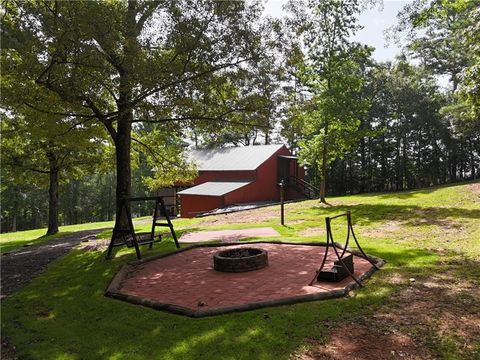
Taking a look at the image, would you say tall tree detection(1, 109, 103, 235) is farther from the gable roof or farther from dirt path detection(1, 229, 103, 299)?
the gable roof

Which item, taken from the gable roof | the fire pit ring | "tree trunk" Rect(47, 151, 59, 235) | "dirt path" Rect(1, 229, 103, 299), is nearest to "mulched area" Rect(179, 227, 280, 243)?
the fire pit ring

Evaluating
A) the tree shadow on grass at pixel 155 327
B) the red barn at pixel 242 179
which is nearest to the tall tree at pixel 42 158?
the red barn at pixel 242 179

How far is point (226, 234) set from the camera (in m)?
13.5

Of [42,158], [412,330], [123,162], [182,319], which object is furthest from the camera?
[42,158]

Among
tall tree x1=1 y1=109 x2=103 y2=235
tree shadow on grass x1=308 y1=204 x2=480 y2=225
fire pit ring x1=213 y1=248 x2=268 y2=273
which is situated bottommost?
fire pit ring x1=213 y1=248 x2=268 y2=273

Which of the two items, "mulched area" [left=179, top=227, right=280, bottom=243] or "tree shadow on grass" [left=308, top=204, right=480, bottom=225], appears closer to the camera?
"mulched area" [left=179, top=227, right=280, bottom=243]

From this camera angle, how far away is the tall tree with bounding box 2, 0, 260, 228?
8.41 m

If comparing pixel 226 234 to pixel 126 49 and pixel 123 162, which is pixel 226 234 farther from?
pixel 126 49

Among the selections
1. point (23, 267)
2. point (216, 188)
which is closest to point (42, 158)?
point (23, 267)

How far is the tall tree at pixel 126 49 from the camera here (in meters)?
8.41

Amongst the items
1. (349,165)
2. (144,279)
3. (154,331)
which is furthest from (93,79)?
(349,165)

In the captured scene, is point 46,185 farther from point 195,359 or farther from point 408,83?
point 408,83

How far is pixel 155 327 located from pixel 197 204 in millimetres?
23319

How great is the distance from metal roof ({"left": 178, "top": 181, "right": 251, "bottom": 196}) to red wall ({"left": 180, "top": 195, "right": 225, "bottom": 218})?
0.32 metres
